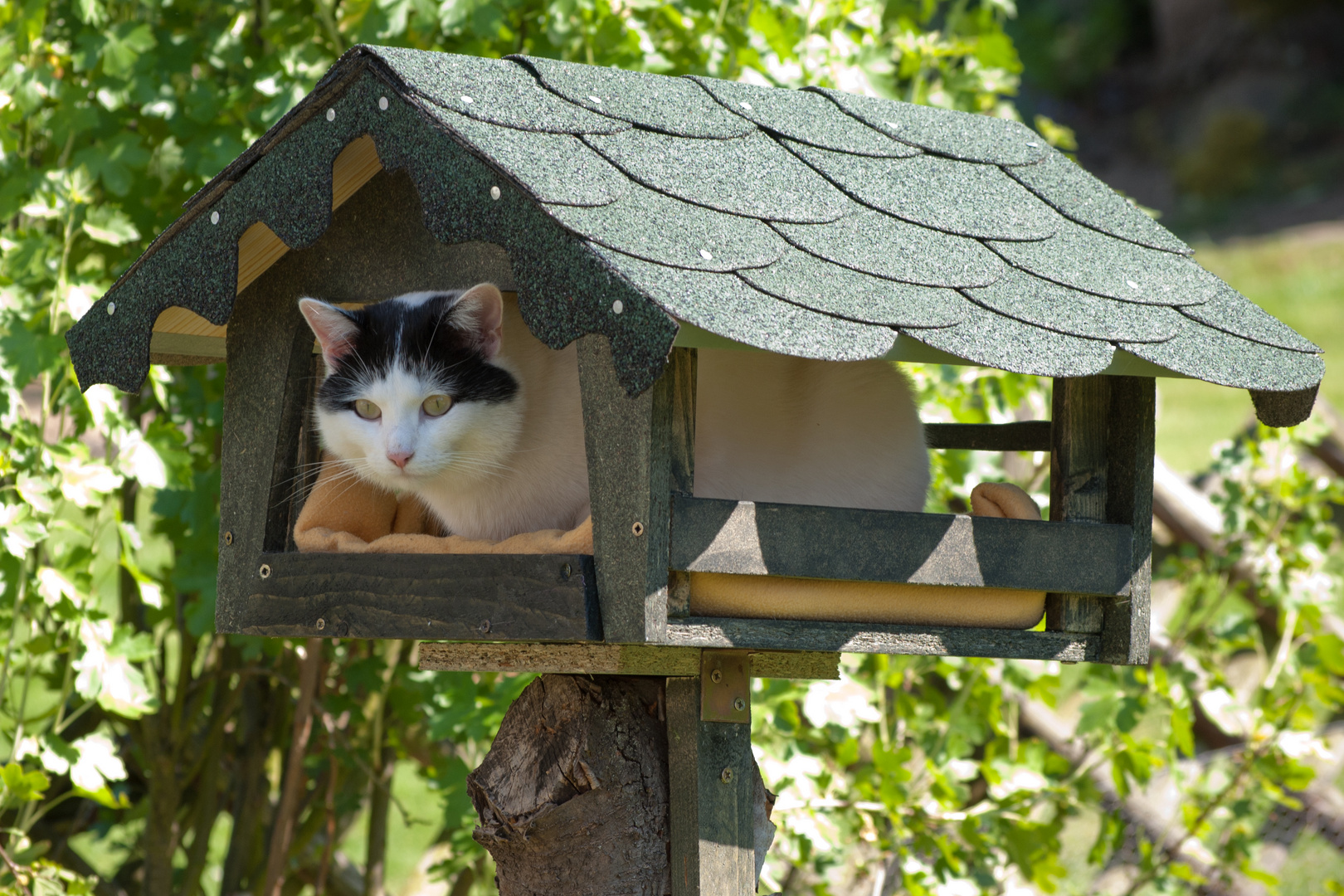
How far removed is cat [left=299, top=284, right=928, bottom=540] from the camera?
5.89 ft

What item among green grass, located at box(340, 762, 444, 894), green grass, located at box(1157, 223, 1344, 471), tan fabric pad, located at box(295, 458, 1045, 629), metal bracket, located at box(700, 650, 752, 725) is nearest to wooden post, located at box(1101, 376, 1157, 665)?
tan fabric pad, located at box(295, 458, 1045, 629)

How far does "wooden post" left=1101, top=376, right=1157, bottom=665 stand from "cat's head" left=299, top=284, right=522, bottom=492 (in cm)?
86

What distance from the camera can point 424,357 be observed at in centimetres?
182

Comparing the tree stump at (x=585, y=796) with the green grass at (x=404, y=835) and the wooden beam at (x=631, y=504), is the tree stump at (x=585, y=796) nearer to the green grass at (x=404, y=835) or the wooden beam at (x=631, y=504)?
the wooden beam at (x=631, y=504)

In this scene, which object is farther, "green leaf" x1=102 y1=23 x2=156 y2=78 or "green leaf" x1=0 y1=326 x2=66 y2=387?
"green leaf" x1=102 y1=23 x2=156 y2=78

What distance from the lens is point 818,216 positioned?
5.43 ft

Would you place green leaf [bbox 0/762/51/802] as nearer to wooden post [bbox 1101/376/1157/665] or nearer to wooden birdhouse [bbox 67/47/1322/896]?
wooden birdhouse [bbox 67/47/1322/896]

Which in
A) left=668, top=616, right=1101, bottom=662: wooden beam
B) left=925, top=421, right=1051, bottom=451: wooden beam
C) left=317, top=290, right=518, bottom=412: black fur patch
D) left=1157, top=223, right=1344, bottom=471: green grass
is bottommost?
left=668, top=616, right=1101, bottom=662: wooden beam

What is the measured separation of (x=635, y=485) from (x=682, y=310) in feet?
0.89

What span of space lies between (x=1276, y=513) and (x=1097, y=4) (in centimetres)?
1260

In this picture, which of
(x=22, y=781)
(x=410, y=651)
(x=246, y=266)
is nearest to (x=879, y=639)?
(x=246, y=266)

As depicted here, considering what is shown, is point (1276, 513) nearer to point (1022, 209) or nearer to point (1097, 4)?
point (1022, 209)

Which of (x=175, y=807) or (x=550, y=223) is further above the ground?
(x=550, y=223)

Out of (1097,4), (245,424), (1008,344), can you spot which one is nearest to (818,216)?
(1008,344)
